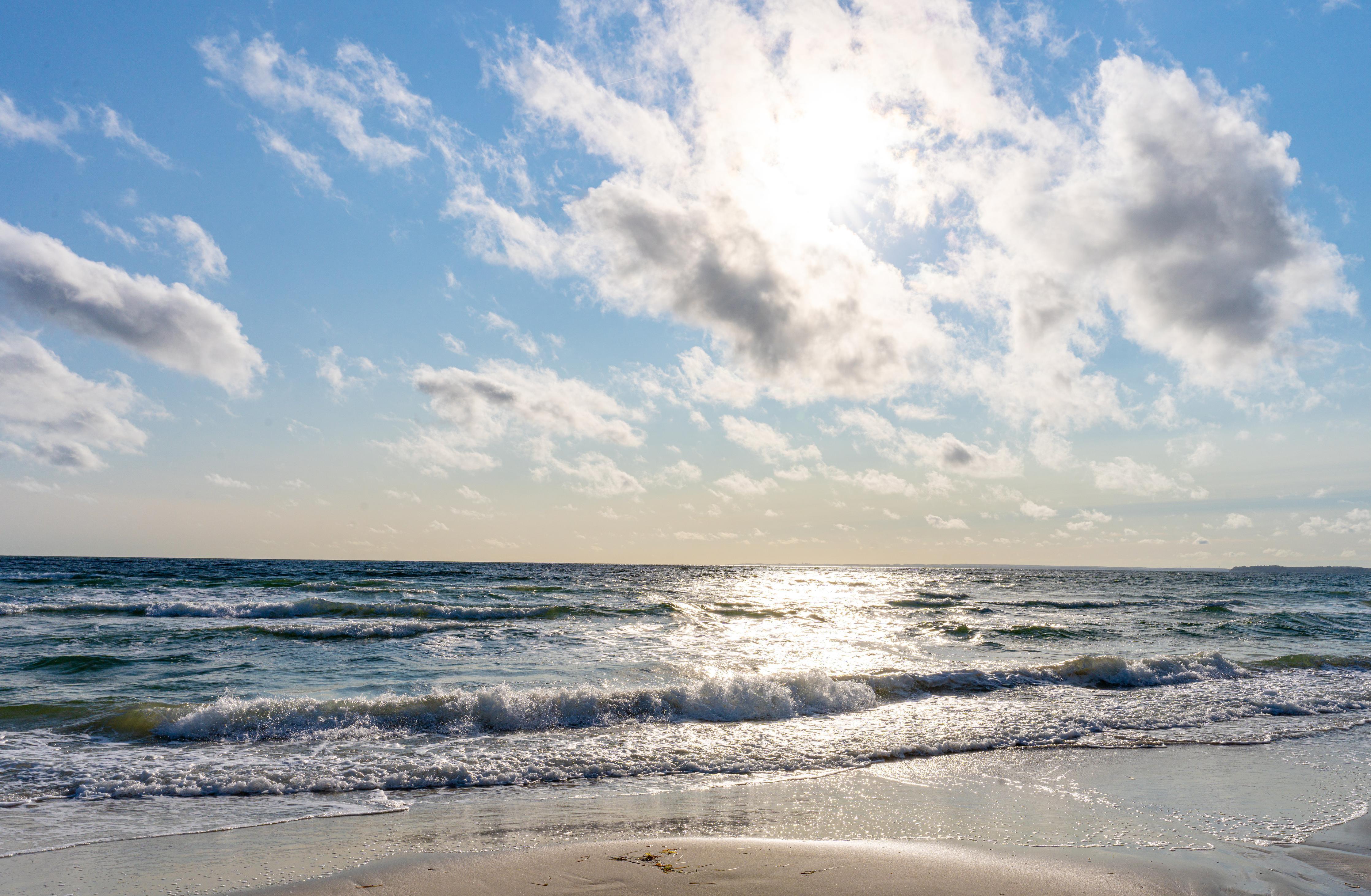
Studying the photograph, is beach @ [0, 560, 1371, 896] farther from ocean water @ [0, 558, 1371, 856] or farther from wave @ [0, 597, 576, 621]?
wave @ [0, 597, 576, 621]

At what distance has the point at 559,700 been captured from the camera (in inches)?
432

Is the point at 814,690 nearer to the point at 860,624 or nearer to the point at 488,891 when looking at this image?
the point at 488,891

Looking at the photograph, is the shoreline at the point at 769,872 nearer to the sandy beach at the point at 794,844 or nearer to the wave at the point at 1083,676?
the sandy beach at the point at 794,844

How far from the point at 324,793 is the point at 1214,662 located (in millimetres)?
18973

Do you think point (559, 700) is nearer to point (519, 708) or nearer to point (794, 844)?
point (519, 708)

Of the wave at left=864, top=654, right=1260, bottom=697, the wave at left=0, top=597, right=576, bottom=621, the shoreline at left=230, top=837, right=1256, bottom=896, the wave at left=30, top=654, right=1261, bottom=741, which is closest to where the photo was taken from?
the shoreline at left=230, top=837, right=1256, bottom=896

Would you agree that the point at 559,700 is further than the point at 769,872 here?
Yes


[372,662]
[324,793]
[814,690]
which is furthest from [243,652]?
[814,690]

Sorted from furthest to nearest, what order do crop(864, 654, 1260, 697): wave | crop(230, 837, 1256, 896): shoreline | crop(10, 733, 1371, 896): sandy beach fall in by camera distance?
1. crop(864, 654, 1260, 697): wave
2. crop(10, 733, 1371, 896): sandy beach
3. crop(230, 837, 1256, 896): shoreline

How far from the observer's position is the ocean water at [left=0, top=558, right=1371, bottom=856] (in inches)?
298

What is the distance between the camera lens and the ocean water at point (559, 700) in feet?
24.8

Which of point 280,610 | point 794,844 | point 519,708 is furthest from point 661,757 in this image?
point 280,610

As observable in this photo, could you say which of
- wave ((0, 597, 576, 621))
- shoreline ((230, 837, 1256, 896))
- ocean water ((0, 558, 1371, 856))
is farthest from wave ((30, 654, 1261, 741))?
wave ((0, 597, 576, 621))

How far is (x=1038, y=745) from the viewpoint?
31.2 feet
